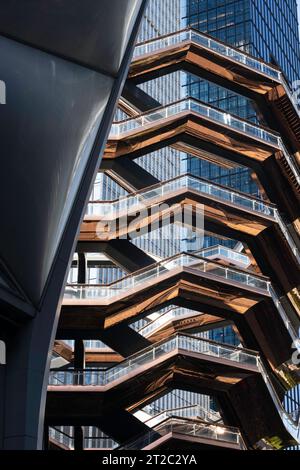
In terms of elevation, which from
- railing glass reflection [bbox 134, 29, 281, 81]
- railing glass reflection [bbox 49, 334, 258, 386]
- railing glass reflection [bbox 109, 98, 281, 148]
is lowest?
railing glass reflection [bbox 49, 334, 258, 386]

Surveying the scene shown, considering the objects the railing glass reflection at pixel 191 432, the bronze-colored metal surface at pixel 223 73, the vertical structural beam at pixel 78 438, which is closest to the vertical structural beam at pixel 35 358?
the railing glass reflection at pixel 191 432

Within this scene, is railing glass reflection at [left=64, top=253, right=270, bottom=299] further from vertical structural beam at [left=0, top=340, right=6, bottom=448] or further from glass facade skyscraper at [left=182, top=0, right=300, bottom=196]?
glass facade skyscraper at [left=182, top=0, right=300, bottom=196]

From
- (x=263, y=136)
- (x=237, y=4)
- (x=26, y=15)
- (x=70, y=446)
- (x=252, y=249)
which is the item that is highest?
(x=237, y=4)

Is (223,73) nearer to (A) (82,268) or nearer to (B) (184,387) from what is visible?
(A) (82,268)

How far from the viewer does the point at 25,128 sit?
19.3 metres

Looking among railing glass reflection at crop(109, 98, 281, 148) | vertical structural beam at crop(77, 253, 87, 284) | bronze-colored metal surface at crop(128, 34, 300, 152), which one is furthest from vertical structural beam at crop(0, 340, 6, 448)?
bronze-colored metal surface at crop(128, 34, 300, 152)

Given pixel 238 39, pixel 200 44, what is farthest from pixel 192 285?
pixel 238 39

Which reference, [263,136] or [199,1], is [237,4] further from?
[263,136]

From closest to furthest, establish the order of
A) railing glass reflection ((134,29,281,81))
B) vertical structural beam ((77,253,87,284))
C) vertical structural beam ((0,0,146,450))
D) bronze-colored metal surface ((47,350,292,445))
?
vertical structural beam ((0,0,146,450)), bronze-colored metal surface ((47,350,292,445)), railing glass reflection ((134,29,281,81)), vertical structural beam ((77,253,87,284))

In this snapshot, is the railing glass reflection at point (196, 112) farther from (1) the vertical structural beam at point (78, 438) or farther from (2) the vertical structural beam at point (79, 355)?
(1) the vertical structural beam at point (78, 438)

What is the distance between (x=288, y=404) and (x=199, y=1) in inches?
2073

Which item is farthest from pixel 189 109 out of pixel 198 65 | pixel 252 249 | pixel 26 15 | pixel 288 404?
pixel 288 404

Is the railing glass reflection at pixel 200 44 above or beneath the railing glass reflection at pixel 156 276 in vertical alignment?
above

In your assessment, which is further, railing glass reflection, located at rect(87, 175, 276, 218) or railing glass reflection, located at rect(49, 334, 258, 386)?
railing glass reflection, located at rect(87, 175, 276, 218)
